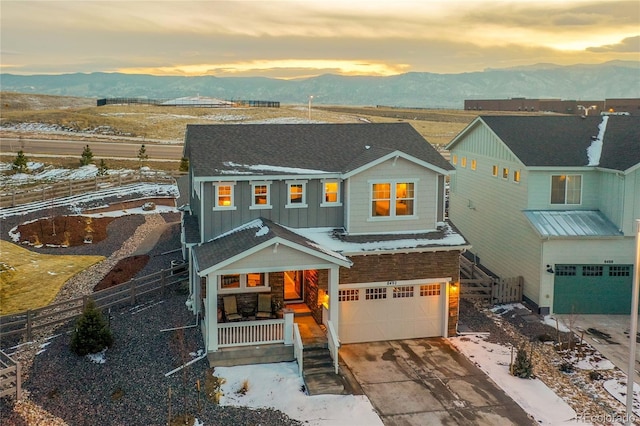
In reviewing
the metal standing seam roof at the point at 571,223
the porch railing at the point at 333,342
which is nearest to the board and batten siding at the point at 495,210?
the metal standing seam roof at the point at 571,223

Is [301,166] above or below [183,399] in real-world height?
above

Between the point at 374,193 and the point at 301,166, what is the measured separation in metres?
2.86

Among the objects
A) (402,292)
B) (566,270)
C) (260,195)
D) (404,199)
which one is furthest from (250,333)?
(566,270)

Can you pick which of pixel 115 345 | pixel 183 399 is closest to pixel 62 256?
pixel 115 345

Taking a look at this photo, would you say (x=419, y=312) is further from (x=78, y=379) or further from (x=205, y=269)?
(x=78, y=379)

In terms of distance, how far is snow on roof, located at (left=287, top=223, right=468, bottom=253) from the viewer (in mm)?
21250

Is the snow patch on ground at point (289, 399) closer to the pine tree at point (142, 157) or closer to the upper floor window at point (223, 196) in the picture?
the upper floor window at point (223, 196)

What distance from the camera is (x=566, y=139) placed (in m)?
28.4

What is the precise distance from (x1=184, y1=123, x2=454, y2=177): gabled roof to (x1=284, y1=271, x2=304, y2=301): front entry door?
4.36m

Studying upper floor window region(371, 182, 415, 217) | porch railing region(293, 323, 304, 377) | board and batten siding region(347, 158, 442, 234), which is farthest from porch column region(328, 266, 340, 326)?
upper floor window region(371, 182, 415, 217)

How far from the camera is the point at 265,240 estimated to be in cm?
1934

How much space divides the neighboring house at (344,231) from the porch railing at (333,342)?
0.65 ft

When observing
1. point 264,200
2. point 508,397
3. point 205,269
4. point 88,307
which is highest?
point 264,200

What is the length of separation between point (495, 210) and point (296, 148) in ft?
36.5
